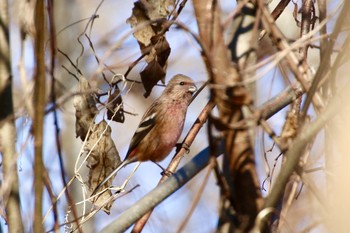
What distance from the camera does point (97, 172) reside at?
3377 mm

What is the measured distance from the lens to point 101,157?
3.37 m

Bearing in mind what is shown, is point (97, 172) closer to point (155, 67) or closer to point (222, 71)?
point (155, 67)

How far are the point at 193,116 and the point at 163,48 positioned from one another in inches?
194

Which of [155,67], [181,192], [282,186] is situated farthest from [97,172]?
[181,192]

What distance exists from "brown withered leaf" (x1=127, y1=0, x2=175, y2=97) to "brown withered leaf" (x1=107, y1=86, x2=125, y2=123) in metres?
0.19

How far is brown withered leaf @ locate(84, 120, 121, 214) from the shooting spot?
10.9 feet

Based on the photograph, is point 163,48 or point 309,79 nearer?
point 309,79

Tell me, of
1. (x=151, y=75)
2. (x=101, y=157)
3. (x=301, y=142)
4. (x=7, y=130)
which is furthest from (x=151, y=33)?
(x=301, y=142)

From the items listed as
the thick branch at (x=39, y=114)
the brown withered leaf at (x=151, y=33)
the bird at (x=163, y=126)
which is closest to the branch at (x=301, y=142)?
the thick branch at (x=39, y=114)

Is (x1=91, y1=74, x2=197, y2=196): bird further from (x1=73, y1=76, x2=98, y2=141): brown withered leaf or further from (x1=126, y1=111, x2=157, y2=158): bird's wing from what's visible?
(x1=73, y1=76, x2=98, y2=141): brown withered leaf

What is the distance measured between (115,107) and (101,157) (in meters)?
0.25

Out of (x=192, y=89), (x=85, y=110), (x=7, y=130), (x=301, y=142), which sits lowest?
(x=301, y=142)

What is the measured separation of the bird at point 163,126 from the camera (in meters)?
5.05

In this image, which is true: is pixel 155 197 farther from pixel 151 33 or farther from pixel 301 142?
pixel 151 33
